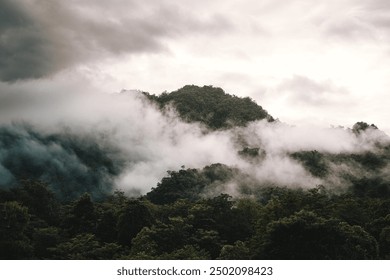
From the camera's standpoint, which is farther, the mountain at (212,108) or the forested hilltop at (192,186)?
the mountain at (212,108)

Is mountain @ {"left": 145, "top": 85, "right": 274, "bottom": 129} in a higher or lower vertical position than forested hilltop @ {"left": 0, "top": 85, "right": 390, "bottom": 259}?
higher

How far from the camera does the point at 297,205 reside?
Answer: 107 ft

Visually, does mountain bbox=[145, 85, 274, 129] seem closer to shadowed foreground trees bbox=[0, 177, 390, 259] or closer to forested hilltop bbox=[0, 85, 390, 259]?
forested hilltop bbox=[0, 85, 390, 259]

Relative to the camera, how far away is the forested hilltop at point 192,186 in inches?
1128

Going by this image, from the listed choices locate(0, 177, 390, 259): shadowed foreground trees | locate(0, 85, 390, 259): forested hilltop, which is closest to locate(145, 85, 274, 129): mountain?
locate(0, 85, 390, 259): forested hilltop

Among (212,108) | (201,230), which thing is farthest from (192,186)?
(212,108)

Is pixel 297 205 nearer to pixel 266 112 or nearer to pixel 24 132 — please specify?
pixel 24 132

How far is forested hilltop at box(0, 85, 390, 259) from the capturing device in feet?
94.0

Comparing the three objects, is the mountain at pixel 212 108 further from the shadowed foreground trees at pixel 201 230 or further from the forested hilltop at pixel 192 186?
the shadowed foreground trees at pixel 201 230

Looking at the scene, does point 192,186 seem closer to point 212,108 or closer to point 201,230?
point 201,230

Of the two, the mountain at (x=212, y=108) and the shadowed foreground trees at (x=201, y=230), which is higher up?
the mountain at (x=212, y=108)

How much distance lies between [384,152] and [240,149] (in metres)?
29.9

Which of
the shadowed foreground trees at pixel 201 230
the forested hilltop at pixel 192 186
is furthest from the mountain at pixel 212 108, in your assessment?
the shadowed foreground trees at pixel 201 230

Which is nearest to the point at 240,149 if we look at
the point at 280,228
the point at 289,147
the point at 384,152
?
the point at 289,147
